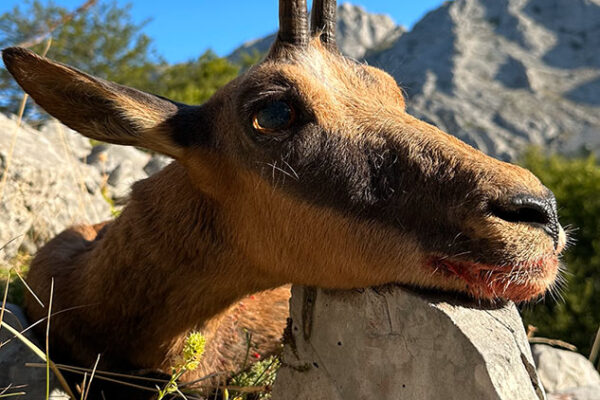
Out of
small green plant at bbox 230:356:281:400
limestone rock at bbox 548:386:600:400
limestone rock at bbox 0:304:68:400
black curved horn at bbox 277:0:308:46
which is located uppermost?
black curved horn at bbox 277:0:308:46

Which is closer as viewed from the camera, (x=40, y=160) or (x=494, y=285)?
(x=494, y=285)

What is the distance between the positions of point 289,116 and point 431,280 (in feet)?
3.27

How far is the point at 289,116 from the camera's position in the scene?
271 cm

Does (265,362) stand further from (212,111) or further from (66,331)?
(212,111)

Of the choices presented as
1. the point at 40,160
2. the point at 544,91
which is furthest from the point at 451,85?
the point at 40,160

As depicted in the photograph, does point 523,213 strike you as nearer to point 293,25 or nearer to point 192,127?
point 293,25

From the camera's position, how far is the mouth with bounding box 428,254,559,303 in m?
2.26

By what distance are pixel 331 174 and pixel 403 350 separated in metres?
0.84

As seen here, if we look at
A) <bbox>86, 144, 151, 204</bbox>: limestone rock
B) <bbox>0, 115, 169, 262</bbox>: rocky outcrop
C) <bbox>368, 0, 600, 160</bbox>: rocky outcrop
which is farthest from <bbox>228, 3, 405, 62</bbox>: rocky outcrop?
→ <bbox>0, 115, 169, 262</bbox>: rocky outcrop

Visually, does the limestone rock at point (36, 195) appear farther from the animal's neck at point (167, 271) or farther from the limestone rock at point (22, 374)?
the animal's neck at point (167, 271)

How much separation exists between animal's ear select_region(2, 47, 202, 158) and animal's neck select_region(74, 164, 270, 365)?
1.21ft

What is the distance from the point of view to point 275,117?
8.87 feet

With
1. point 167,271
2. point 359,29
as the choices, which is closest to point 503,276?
point 167,271

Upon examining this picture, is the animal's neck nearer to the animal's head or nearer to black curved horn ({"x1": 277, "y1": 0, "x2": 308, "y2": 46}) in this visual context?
the animal's head
